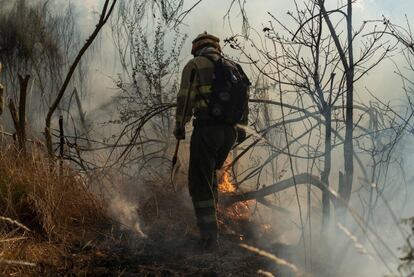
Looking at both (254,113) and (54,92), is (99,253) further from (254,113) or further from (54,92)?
(54,92)

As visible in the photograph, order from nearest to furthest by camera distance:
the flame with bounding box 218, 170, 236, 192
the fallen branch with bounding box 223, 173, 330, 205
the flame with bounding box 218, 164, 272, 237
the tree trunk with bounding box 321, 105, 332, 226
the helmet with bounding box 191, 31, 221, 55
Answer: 1. the tree trunk with bounding box 321, 105, 332, 226
2. the helmet with bounding box 191, 31, 221, 55
3. the fallen branch with bounding box 223, 173, 330, 205
4. the flame with bounding box 218, 164, 272, 237
5. the flame with bounding box 218, 170, 236, 192

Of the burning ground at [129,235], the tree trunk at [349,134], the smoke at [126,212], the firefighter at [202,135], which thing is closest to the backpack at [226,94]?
the firefighter at [202,135]

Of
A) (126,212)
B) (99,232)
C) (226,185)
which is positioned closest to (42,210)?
(99,232)

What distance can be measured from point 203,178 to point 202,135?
37 centimetres

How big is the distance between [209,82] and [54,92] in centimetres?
630

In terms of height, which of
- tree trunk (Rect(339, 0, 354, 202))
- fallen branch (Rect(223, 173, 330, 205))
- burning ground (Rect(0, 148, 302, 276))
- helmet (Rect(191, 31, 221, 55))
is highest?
helmet (Rect(191, 31, 221, 55))

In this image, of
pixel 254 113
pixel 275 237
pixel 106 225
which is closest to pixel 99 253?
pixel 106 225

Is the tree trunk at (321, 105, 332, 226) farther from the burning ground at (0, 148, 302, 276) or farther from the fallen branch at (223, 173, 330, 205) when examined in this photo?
the burning ground at (0, 148, 302, 276)

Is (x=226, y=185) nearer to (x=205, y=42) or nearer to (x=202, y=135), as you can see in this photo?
(x=202, y=135)

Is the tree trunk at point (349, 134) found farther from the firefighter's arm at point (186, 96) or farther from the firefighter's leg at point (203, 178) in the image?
the firefighter's arm at point (186, 96)

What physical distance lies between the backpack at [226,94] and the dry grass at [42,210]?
140cm

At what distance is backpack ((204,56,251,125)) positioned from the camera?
4566mm

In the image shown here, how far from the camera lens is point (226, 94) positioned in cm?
459

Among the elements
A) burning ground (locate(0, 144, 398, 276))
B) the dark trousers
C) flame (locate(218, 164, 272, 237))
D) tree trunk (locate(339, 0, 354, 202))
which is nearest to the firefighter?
the dark trousers
